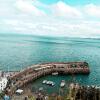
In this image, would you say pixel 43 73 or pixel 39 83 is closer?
pixel 39 83

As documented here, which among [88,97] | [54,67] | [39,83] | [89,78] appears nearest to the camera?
[88,97]

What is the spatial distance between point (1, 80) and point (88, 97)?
64.1ft

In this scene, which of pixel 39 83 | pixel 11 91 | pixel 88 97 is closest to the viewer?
pixel 88 97

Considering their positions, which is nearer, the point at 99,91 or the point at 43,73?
the point at 99,91

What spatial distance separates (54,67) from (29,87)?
21870 mm

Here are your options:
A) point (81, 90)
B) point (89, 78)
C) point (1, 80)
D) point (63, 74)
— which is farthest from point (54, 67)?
point (81, 90)

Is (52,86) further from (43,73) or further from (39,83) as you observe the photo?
(43,73)

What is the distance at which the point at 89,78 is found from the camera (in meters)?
71.1

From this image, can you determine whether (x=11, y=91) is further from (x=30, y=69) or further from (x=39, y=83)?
(x=30, y=69)

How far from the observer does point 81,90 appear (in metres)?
42.4

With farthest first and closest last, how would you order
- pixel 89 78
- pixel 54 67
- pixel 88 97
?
pixel 54 67 < pixel 89 78 < pixel 88 97

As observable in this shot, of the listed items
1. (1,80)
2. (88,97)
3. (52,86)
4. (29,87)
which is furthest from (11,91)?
(88,97)

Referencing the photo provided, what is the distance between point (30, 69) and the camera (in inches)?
2849

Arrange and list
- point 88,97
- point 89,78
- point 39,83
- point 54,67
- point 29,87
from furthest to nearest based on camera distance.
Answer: point 54,67
point 89,78
point 39,83
point 29,87
point 88,97
